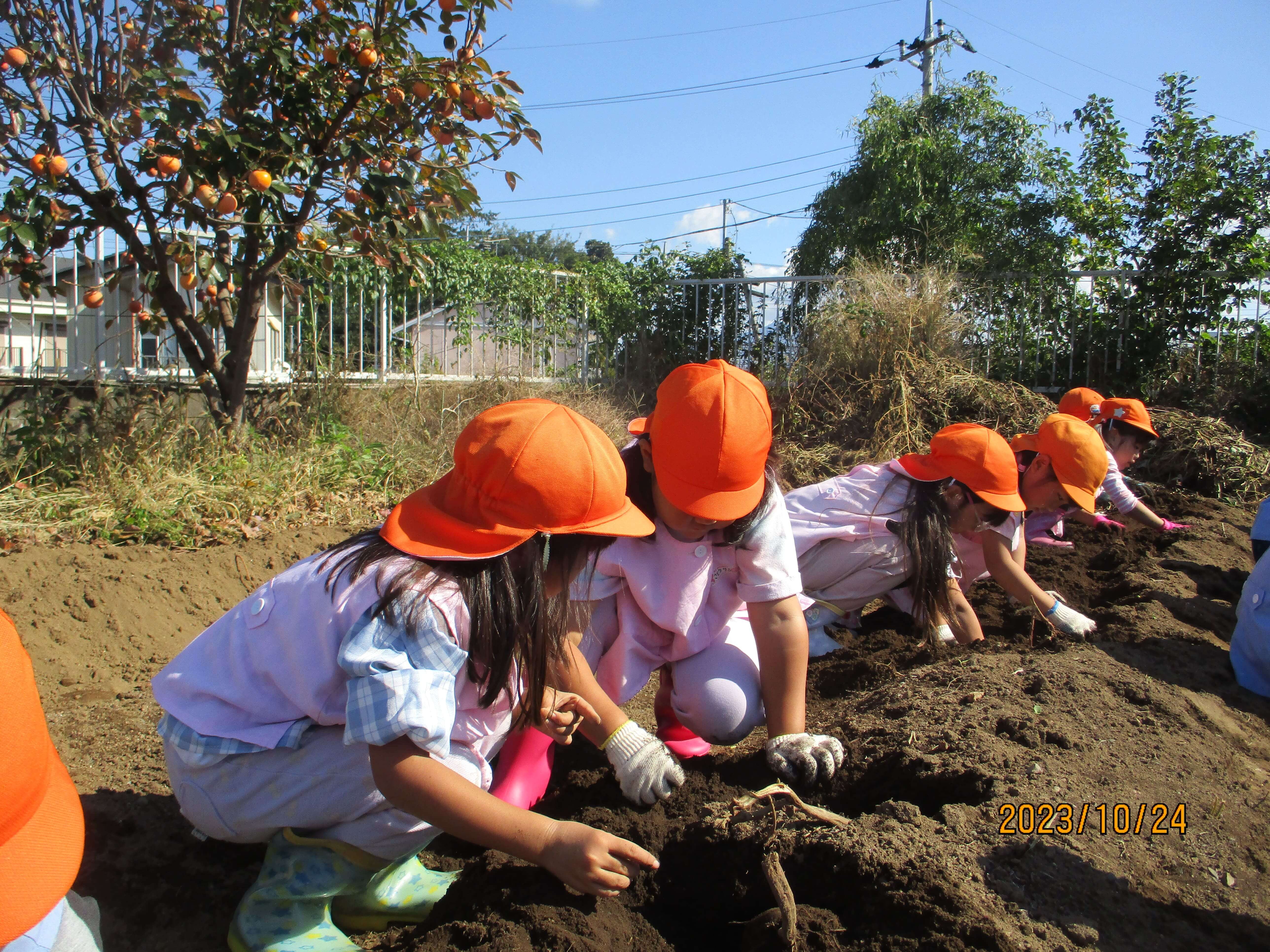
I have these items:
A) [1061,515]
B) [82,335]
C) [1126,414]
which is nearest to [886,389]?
[1126,414]

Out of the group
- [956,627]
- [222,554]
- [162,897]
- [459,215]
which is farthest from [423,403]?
[162,897]

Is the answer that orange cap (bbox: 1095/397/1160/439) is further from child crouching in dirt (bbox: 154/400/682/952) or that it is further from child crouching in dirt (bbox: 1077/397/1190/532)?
child crouching in dirt (bbox: 154/400/682/952)

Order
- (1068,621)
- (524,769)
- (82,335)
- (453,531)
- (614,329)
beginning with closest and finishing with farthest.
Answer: (453,531) < (524,769) < (1068,621) < (82,335) < (614,329)

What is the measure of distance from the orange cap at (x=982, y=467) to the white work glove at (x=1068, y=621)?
0.48m

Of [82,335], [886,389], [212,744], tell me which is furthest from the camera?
[886,389]

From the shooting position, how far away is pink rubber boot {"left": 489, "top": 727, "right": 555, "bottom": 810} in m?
2.05

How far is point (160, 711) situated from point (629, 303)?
297 inches

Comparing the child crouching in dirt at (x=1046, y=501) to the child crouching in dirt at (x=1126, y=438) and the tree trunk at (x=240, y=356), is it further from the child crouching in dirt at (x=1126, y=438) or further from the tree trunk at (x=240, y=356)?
the tree trunk at (x=240, y=356)

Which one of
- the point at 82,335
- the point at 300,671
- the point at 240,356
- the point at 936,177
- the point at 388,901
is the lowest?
the point at 388,901

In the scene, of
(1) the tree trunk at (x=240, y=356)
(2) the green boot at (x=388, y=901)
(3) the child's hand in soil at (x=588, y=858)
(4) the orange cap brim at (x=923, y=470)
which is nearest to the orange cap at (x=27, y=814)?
(3) the child's hand in soil at (x=588, y=858)

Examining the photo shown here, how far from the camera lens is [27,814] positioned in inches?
39.2

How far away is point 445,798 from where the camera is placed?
1379 mm

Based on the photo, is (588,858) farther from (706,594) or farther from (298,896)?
(706,594)

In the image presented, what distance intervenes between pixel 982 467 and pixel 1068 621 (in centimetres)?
76
